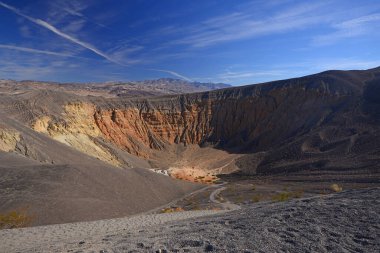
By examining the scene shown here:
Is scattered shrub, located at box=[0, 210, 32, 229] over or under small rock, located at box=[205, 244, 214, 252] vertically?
under

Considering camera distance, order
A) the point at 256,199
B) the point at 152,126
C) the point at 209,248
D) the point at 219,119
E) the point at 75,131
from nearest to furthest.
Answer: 1. the point at 209,248
2. the point at 256,199
3. the point at 75,131
4. the point at 152,126
5. the point at 219,119

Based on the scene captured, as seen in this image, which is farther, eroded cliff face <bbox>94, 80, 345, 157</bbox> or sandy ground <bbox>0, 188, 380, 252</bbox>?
eroded cliff face <bbox>94, 80, 345, 157</bbox>

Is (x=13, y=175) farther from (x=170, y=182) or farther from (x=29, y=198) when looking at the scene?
(x=170, y=182)

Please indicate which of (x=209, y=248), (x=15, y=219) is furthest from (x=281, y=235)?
(x=15, y=219)

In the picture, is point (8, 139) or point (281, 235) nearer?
point (281, 235)

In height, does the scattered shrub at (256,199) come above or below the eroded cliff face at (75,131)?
below

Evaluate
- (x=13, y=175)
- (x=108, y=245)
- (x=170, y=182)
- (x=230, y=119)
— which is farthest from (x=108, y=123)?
(x=108, y=245)

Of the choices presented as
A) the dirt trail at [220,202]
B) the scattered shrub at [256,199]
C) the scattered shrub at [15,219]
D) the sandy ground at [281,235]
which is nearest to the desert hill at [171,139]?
the scattered shrub at [15,219]

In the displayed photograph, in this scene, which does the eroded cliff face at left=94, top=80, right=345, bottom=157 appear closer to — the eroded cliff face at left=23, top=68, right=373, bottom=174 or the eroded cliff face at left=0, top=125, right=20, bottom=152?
the eroded cliff face at left=23, top=68, right=373, bottom=174

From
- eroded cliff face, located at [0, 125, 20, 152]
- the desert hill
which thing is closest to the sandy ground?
the desert hill

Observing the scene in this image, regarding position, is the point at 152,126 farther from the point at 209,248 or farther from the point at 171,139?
the point at 209,248

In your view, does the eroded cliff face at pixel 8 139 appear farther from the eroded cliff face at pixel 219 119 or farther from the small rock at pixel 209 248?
the small rock at pixel 209 248
